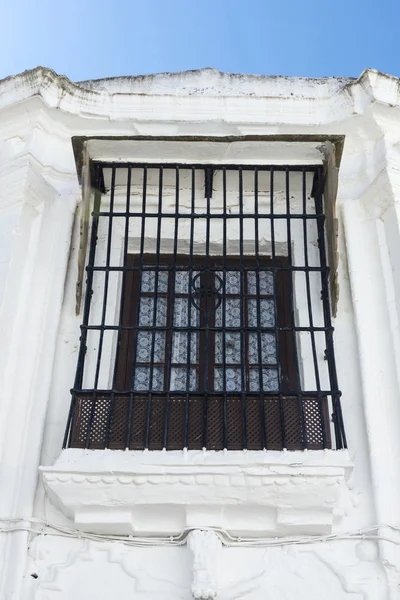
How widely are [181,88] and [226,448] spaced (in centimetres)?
295

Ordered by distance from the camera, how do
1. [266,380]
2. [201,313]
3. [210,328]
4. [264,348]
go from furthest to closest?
[201,313] < [264,348] < [266,380] < [210,328]

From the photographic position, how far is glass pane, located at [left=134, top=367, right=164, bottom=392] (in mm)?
4883

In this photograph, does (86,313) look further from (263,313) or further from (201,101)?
(201,101)

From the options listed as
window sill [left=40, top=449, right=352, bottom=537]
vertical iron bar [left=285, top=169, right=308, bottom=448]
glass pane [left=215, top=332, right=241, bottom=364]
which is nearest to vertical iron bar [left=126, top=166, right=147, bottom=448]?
window sill [left=40, top=449, right=352, bottom=537]

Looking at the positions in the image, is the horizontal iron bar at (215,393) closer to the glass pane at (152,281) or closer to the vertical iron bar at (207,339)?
the vertical iron bar at (207,339)

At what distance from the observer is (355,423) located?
4.52 metres

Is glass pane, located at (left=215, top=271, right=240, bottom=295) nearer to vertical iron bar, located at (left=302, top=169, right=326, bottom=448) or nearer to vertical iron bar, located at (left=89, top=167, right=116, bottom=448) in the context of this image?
vertical iron bar, located at (left=302, top=169, right=326, bottom=448)

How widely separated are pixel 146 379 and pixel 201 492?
1.00 m

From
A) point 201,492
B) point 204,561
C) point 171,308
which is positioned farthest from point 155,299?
point 204,561

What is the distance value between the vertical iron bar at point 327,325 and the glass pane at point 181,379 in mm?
837

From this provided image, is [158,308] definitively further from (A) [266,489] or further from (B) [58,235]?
(A) [266,489]

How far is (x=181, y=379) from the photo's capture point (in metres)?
4.92

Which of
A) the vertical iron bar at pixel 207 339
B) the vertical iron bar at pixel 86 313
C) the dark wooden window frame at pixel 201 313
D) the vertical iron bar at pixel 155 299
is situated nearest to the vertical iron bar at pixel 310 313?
the dark wooden window frame at pixel 201 313

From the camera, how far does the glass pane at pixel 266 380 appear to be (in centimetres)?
489
